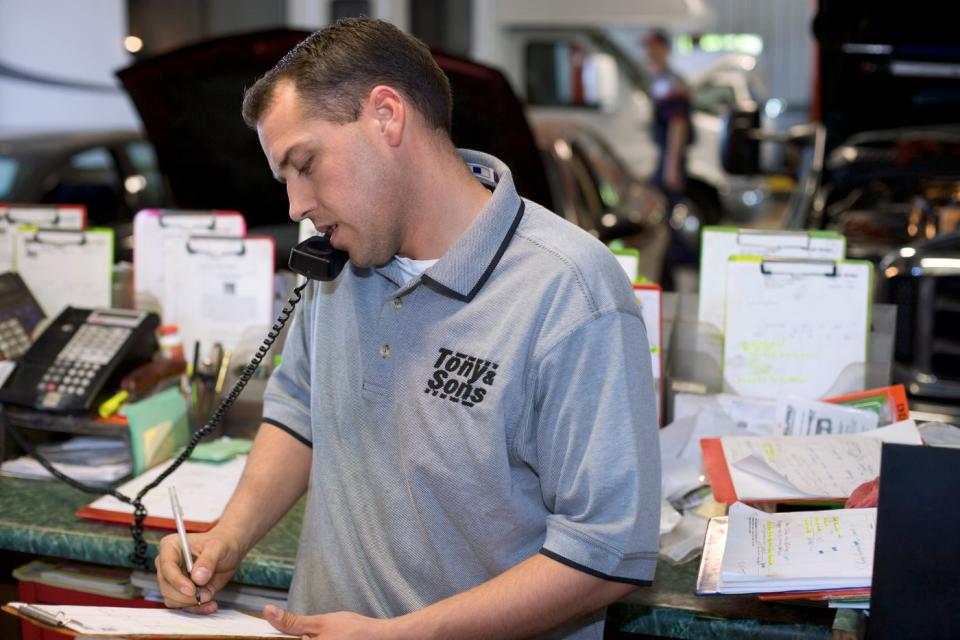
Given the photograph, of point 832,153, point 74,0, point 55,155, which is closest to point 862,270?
point 832,153

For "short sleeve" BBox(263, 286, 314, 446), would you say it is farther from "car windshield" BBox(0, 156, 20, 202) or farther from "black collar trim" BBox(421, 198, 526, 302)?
"car windshield" BBox(0, 156, 20, 202)

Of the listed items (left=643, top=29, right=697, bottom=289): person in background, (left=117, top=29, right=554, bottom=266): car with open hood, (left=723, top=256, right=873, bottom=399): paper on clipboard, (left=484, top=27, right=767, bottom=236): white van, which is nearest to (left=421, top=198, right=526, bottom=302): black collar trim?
(left=723, top=256, right=873, bottom=399): paper on clipboard

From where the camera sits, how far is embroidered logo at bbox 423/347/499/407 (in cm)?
161

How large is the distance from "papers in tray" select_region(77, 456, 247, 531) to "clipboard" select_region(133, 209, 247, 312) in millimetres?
507

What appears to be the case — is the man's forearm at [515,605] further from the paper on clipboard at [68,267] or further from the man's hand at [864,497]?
the paper on clipboard at [68,267]

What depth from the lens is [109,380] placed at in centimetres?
257

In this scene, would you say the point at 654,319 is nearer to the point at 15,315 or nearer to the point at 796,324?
the point at 796,324

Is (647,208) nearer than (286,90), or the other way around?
(286,90)

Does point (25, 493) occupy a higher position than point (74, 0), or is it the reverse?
point (74, 0)

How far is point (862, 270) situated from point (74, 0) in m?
7.31

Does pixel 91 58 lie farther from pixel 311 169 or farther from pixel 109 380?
pixel 311 169

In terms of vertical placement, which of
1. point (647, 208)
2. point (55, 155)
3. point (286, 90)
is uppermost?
point (286, 90)

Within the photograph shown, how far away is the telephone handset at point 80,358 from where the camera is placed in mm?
2518

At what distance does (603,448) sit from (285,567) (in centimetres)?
80
